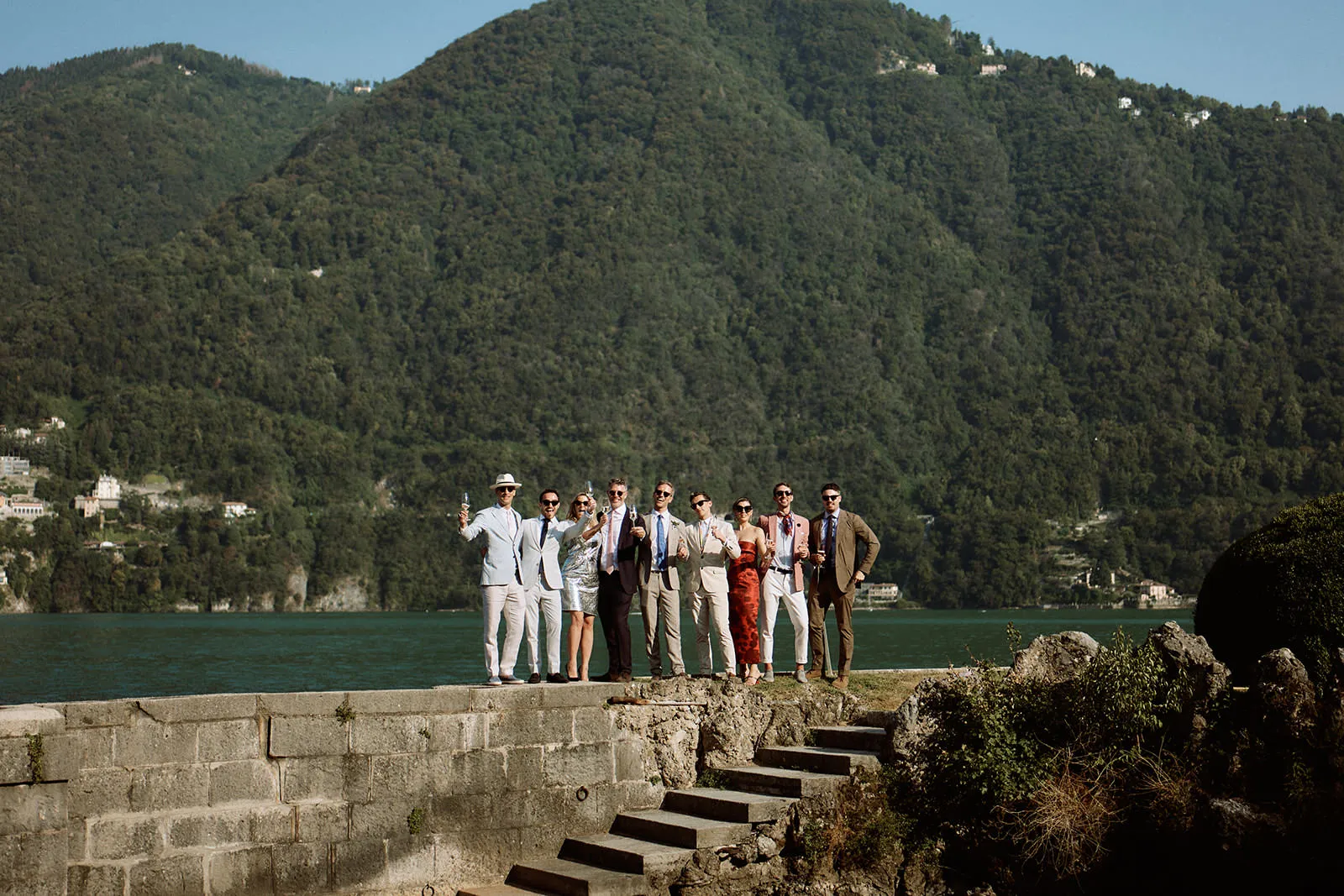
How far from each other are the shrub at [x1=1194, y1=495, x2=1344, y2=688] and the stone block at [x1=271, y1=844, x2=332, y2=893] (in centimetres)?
703

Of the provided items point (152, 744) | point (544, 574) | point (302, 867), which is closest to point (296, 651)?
point (544, 574)

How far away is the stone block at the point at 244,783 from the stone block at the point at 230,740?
0.06 m

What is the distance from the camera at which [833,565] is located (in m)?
13.8

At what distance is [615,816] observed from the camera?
11531mm

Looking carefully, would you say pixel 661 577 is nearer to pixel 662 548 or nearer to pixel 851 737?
pixel 662 548

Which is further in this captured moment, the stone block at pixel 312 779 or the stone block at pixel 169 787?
the stone block at pixel 312 779

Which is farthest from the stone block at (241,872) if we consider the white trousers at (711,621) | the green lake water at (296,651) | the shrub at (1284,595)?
the green lake water at (296,651)

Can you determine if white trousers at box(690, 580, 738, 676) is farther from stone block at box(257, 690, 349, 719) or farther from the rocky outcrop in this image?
stone block at box(257, 690, 349, 719)

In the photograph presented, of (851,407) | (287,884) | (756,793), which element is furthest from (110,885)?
(851,407)

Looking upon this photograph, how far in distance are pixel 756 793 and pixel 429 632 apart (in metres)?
84.6

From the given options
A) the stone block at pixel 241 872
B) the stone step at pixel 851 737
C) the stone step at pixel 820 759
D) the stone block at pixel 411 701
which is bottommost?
the stone block at pixel 241 872

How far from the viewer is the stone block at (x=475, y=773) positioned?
1071cm

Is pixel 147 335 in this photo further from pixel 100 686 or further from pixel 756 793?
pixel 756 793

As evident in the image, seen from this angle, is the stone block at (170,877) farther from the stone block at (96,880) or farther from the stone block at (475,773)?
the stone block at (475,773)
